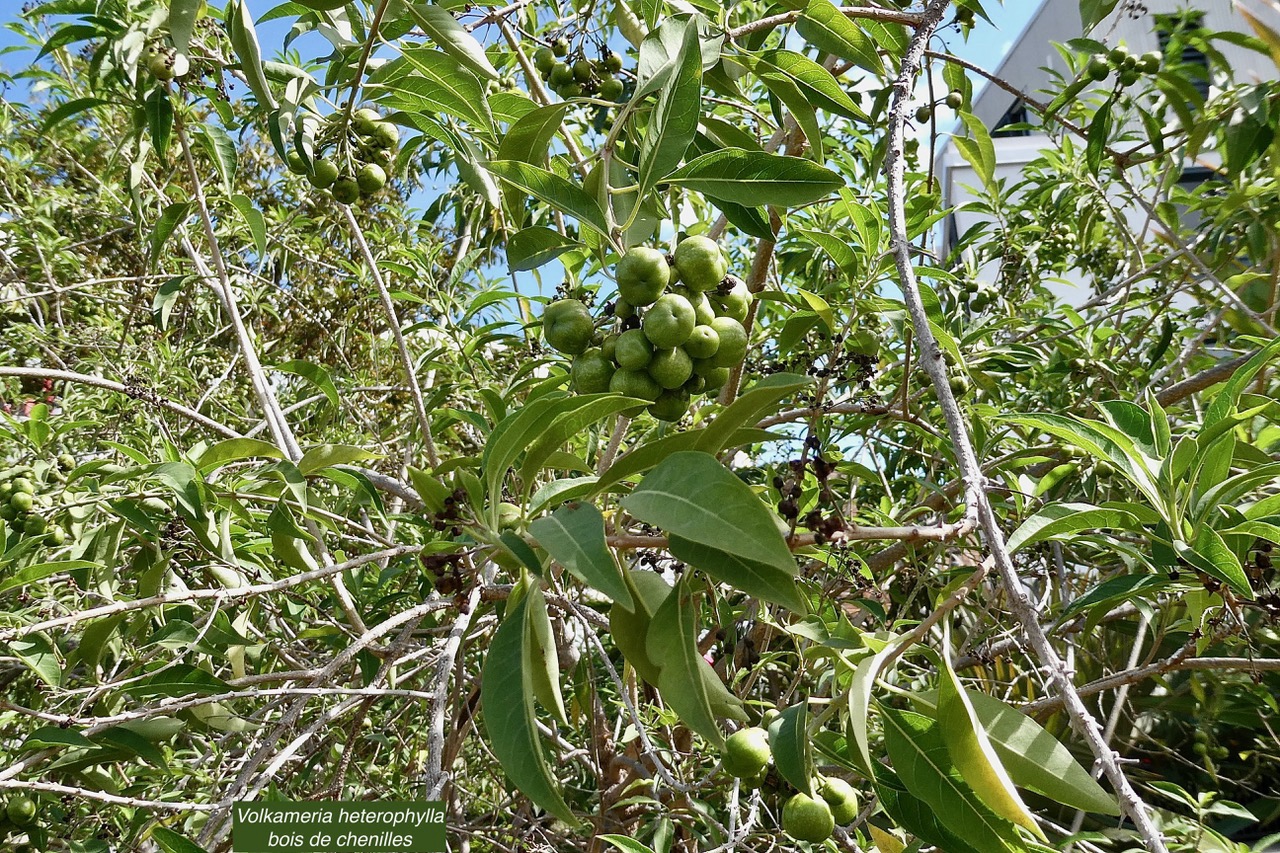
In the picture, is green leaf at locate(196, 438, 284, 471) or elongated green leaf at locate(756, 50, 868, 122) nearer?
elongated green leaf at locate(756, 50, 868, 122)

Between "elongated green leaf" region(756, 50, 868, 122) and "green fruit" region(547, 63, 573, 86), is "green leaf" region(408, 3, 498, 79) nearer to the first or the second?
"elongated green leaf" region(756, 50, 868, 122)

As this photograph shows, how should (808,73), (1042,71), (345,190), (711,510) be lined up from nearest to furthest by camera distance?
(711,510) → (808,73) → (345,190) → (1042,71)

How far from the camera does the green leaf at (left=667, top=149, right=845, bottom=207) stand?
1.22m

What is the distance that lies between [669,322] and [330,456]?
3.19ft

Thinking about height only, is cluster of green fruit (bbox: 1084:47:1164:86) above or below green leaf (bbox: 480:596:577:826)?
above

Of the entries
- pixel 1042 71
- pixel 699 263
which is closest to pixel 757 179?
pixel 699 263

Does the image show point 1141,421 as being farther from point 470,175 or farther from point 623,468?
point 470,175

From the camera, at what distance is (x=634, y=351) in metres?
1.20

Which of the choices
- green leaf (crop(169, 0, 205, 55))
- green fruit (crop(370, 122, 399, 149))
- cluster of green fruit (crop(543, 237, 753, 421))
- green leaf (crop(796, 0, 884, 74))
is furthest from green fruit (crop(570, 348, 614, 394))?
green fruit (crop(370, 122, 399, 149))

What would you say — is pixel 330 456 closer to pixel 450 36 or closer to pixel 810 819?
pixel 450 36

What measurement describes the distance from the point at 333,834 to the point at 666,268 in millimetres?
907

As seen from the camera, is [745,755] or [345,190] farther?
[345,190]

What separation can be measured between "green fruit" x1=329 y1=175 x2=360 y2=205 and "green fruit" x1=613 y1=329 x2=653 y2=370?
1.07 m

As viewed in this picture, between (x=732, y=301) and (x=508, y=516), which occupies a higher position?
(x=732, y=301)
